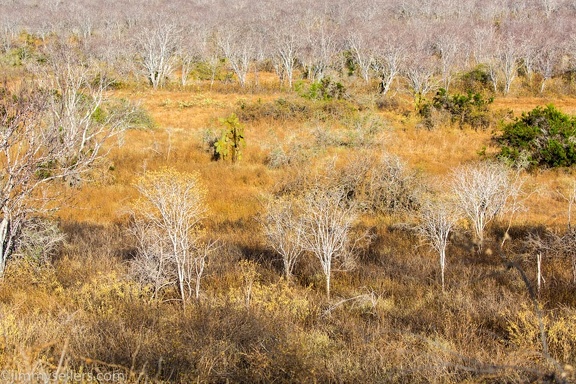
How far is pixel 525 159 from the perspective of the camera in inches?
560

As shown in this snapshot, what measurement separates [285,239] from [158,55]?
44.6 metres

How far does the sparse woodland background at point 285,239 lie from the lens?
3.57m

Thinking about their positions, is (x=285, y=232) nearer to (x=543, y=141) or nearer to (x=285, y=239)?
(x=285, y=239)

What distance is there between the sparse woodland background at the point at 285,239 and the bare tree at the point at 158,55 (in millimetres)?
14910

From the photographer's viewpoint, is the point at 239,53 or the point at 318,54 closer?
the point at 239,53

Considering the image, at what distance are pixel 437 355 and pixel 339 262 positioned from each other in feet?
12.4

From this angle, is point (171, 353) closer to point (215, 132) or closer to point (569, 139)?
point (569, 139)

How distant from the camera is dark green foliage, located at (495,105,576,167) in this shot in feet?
49.0

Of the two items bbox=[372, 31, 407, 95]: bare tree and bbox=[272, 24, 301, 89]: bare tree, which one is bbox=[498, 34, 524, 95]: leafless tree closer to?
bbox=[372, 31, 407, 95]: bare tree

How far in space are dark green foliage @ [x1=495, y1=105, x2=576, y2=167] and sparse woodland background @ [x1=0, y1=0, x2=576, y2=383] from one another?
0.06 m

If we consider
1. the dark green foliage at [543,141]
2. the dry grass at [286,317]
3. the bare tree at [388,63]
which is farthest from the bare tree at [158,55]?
the dry grass at [286,317]

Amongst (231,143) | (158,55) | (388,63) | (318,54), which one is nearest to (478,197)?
(231,143)

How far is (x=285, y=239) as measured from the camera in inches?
279

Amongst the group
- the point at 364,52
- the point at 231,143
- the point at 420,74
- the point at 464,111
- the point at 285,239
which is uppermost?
the point at 364,52
